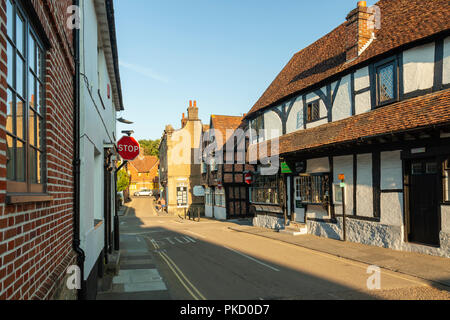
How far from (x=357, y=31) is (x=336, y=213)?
771cm

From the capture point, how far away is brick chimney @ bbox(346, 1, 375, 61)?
1498 cm

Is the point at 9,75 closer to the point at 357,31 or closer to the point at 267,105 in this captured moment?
the point at 357,31

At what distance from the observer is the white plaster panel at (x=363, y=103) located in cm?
1395

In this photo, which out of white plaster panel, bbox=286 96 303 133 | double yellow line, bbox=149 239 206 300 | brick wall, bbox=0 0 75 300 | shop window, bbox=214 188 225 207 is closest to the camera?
brick wall, bbox=0 0 75 300

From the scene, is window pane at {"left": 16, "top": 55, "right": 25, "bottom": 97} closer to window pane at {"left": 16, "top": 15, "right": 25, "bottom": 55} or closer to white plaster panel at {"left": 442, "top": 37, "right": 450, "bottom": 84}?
window pane at {"left": 16, "top": 15, "right": 25, "bottom": 55}

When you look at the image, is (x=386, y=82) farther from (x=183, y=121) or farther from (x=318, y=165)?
(x=183, y=121)

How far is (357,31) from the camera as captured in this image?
1513cm

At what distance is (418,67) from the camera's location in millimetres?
11859

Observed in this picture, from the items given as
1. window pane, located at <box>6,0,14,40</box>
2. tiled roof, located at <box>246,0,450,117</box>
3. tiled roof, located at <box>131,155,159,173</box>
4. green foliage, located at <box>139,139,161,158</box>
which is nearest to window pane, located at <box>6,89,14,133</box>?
window pane, located at <box>6,0,14,40</box>

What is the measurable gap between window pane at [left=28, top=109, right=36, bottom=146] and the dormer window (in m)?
14.8

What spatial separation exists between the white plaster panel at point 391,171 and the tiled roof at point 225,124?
65.0 feet

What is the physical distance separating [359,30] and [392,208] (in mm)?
7587

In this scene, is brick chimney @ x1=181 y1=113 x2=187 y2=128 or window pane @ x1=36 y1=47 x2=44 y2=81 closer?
window pane @ x1=36 y1=47 x2=44 y2=81
